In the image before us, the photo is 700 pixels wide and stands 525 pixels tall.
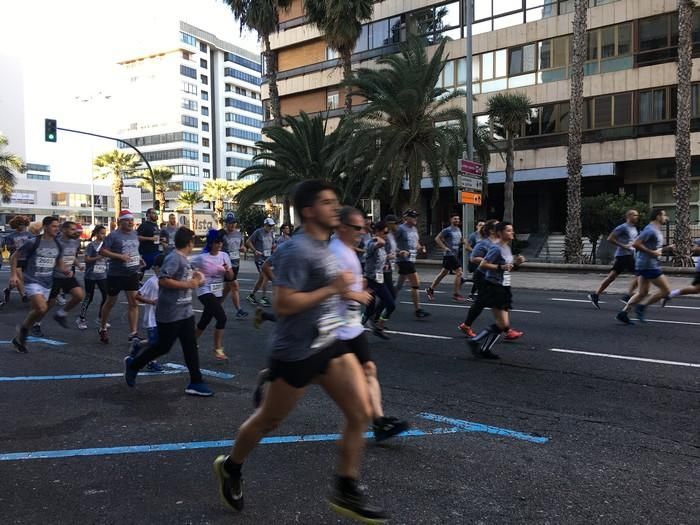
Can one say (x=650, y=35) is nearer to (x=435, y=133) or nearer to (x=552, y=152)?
(x=552, y=152)

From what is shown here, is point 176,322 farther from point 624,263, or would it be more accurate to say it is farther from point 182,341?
point 624,263

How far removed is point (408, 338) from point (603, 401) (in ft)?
11.3

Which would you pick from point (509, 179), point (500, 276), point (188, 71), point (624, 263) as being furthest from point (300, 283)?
point (188, 71)

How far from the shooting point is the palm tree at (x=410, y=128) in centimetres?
2173

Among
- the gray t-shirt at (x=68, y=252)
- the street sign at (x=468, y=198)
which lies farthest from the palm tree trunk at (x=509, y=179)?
the gray t-shirt at (x=68, y=252)

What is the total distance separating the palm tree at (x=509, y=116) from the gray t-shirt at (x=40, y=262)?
22.1 meters

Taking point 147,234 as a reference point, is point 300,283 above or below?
below

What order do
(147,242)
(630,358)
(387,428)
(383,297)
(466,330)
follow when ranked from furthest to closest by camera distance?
(147,242)
(383,297)
(466,330)
(630,358)
(387,428)

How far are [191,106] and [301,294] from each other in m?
96.1

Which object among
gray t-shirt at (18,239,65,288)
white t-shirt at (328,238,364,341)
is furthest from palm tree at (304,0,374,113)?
white t-shirt at (328,238,364,341)

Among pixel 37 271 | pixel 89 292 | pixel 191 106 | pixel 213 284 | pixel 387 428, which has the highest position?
pixel 191 106

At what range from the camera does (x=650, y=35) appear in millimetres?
25453

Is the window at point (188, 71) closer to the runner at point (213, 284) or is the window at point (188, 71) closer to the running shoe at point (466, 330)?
the runner at point (213, 284)

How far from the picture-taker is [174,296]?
541 cm
